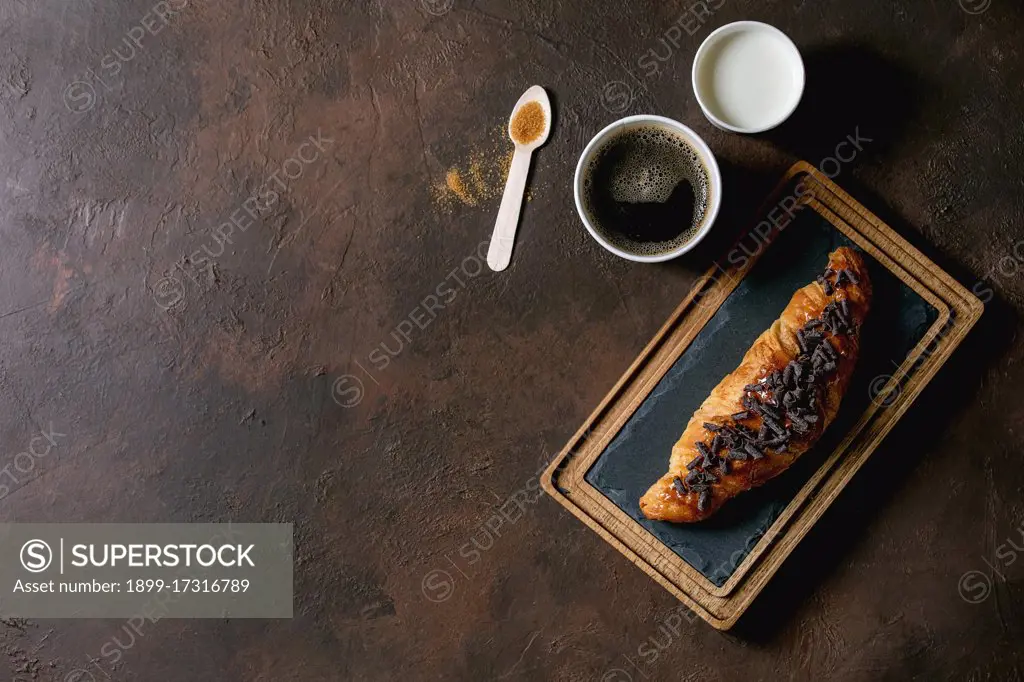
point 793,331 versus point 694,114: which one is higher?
point 694,114

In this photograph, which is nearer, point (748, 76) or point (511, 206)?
point (748, 76)

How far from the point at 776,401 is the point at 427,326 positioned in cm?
131

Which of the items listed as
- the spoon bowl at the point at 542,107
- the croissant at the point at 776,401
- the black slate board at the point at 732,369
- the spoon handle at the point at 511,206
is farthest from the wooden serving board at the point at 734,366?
the spoon bowl at the point at 542,107

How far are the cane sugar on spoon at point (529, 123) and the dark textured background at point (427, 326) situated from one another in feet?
0.23

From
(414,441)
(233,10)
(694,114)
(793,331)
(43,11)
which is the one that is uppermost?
(43,11)

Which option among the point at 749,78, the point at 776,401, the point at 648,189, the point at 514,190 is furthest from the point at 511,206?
the point at 776,401

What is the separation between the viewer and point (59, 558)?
3025 millimetres

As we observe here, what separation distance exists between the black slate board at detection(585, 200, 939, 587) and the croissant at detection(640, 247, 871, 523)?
11cm

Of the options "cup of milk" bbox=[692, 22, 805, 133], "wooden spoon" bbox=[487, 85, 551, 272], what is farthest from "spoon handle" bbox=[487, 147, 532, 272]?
"cup of milk" bbox=[692, 22, 805, 133]

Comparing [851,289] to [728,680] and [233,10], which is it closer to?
[728,680]

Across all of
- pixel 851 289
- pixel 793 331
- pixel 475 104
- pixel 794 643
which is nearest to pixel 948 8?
pixel 851 289

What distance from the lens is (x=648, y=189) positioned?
2711 mm

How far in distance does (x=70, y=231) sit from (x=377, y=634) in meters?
2.01

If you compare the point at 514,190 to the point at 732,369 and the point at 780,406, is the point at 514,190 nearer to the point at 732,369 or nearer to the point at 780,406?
the point at 732,369
